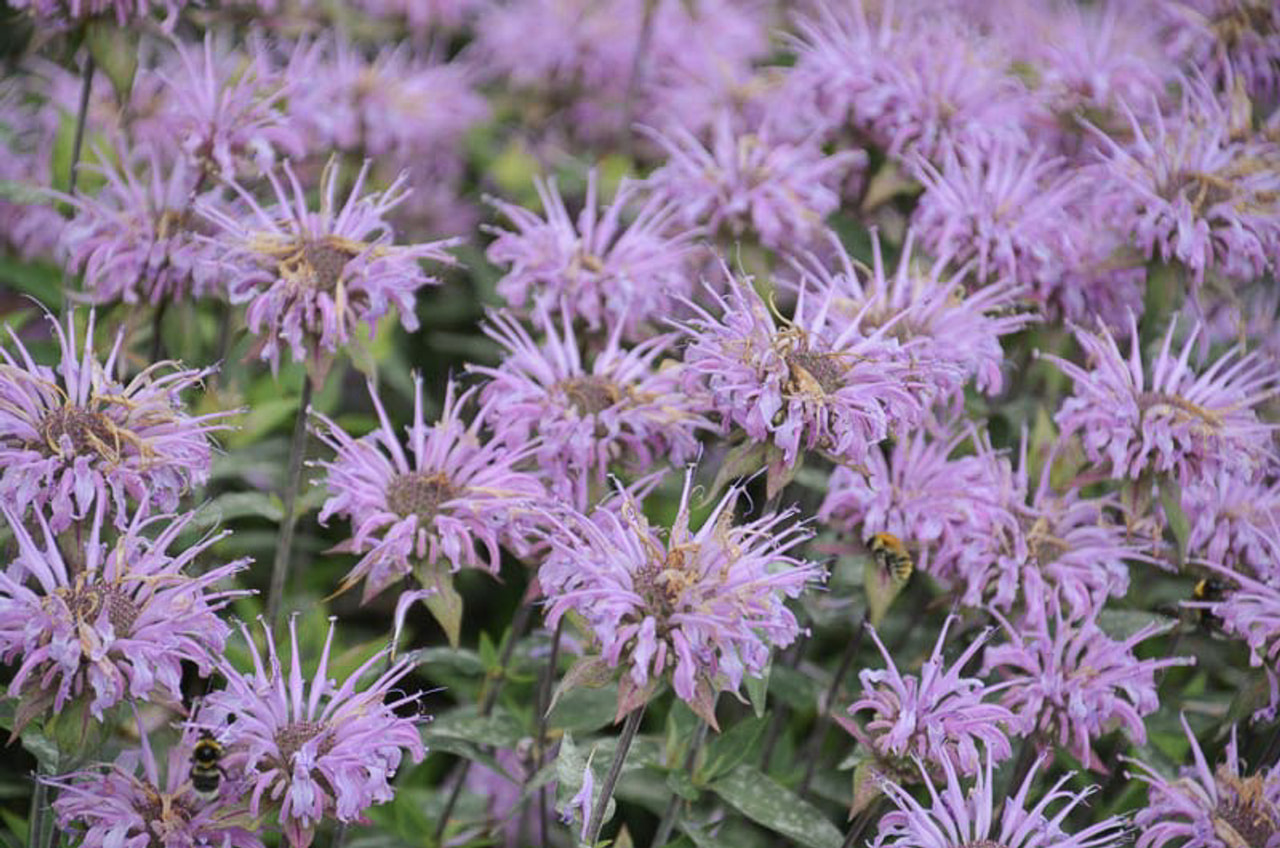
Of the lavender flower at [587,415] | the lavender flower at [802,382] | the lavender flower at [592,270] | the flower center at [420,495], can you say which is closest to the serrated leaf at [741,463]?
the lavender flower at [802,382]

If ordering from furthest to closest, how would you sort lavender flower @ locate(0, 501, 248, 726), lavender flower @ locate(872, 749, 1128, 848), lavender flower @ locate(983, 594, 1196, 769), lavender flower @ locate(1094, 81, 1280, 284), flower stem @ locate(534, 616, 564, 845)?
lavender flower @ locate(1094, 81, 1280, 284) → flower stem @ locate(534, 616, 564, 845) → lavender flower @ locate(983, 594, 1196, 769) → lavender flower @ locate(872, 749, 1128, 848) → lavender flower @ locate(0, 501, 248, 726)

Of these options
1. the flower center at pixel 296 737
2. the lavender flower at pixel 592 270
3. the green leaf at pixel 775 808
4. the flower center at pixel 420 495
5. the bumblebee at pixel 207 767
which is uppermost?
the lavender flower at pixel 592 270

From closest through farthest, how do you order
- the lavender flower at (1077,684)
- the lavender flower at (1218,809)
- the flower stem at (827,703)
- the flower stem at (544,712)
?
the lavender flower at (1218,809) < the lavender flower at (1077,684) < the flower stem at (544,712) < the flower stem at (827,703)

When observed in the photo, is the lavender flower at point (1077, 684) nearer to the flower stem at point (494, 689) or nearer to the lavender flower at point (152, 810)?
the flower stem at point (494, 689)

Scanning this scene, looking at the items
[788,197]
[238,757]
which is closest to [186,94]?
[788,197]

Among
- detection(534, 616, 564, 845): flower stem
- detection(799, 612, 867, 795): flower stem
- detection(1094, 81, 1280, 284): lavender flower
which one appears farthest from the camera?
detection(1094, 81, 1280, 284): lavender flower

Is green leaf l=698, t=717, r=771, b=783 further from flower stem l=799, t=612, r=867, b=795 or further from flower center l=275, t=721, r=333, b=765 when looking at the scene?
flower center l=275, t=721, r=333, b=765

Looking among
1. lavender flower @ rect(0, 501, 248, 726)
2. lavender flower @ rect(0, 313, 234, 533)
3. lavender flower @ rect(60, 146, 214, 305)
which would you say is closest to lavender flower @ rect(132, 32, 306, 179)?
lavender flower @ rect(60, 146, 214, 305)
